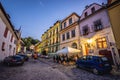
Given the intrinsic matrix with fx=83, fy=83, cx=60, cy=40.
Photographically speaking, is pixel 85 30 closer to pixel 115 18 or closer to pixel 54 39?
pixel 115 18

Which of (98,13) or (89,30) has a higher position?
(98,13)

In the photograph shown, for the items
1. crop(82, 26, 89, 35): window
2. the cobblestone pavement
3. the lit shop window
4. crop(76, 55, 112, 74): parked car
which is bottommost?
the cobblestone pavement

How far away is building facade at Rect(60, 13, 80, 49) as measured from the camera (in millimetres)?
18461

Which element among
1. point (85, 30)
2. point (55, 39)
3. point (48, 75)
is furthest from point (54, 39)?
point (48, 75)

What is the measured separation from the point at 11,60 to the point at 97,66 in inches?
427

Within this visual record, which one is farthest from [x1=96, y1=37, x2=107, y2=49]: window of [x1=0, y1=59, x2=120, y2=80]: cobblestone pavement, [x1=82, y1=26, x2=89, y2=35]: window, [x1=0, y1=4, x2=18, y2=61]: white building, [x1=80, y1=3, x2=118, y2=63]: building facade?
[x1=0, y1=4, x2=18, y2=61]: white building

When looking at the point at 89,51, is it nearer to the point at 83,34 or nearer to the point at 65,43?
the point at 83,34

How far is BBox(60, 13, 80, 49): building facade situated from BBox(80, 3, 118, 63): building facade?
1.50 m

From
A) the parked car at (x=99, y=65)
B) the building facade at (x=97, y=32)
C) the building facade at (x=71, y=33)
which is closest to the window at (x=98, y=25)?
the building facade at (x=97, y=32)

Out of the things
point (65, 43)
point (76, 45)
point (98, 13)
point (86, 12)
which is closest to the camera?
point (98, 13)

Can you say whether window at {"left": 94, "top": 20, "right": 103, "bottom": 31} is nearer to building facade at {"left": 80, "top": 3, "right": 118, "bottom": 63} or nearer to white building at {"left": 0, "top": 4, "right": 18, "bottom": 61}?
building facade at {"left": 80, "top": 3, "right": 118, "bottom": 63}

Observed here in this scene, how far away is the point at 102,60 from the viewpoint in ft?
26.5

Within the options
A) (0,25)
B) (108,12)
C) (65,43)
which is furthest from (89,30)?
(0,25)

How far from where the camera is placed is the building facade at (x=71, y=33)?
18461 millimetres
